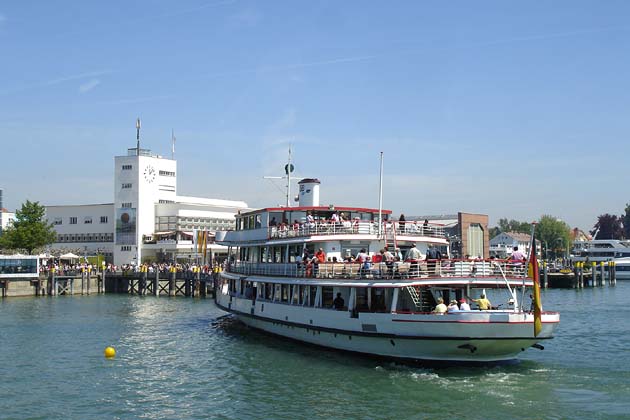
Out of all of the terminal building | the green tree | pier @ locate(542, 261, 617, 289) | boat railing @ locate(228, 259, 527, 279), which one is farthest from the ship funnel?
the green tree

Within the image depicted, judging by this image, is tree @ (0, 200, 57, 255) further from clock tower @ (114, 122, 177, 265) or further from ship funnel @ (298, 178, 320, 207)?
ship funnel @ (298, 178, 320, 207)

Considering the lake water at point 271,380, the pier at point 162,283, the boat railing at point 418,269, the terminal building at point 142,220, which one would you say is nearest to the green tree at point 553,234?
the terminal building at point 142,220

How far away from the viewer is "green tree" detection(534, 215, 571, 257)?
531ft

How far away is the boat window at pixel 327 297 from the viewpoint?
30877 mm

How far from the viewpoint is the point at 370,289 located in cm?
2875

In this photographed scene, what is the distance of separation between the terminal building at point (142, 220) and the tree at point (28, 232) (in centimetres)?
1258

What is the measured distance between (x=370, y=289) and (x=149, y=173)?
7285 cm

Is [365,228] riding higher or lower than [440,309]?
higher

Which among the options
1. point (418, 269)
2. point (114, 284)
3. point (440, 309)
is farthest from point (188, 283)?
point (440, 309)

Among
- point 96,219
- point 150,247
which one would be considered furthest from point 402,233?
point 96,219

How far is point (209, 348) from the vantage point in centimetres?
3316

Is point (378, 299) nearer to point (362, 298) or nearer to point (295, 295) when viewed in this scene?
point (362, 298)

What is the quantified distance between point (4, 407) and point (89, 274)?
53850mm

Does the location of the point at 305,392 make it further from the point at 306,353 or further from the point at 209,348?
the point at 209,348
